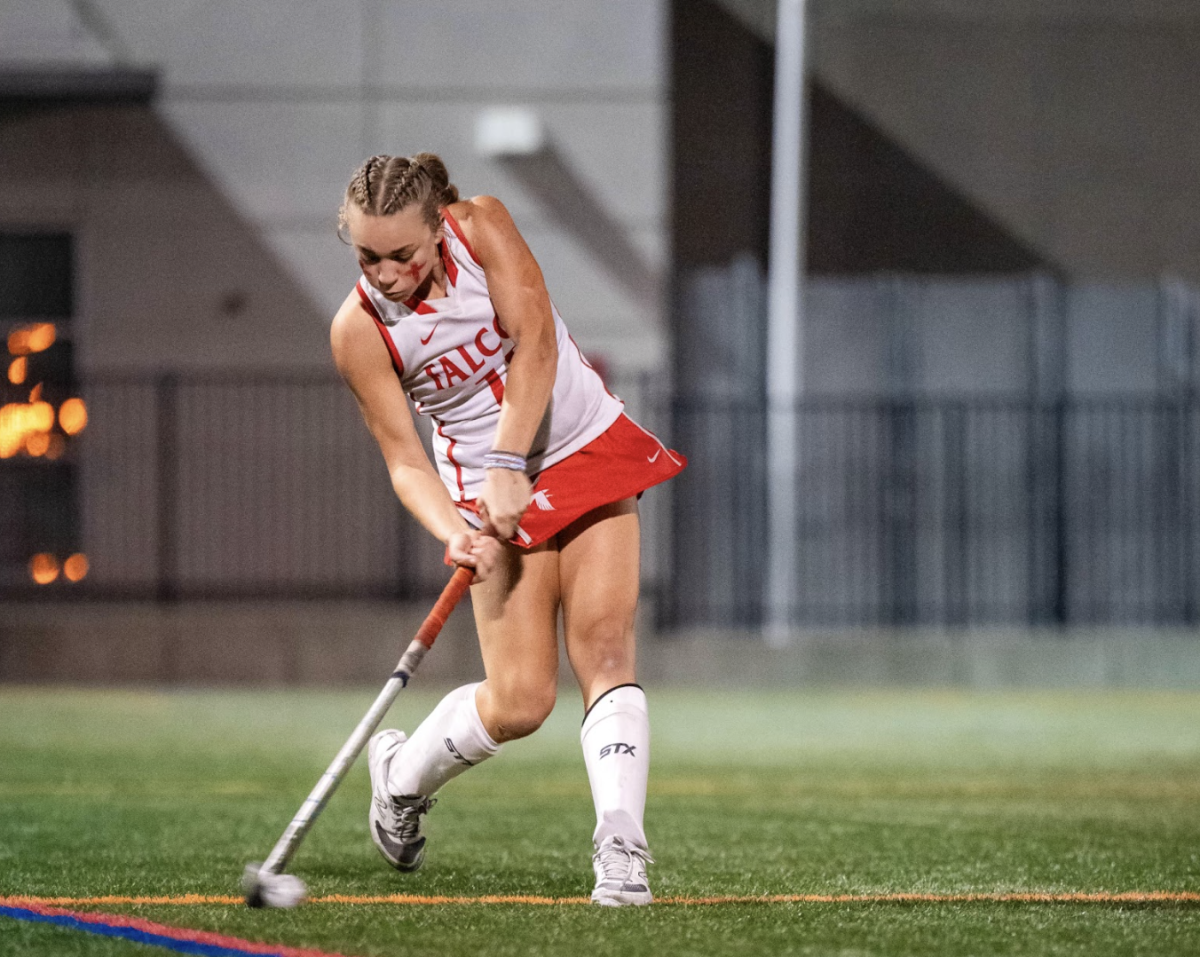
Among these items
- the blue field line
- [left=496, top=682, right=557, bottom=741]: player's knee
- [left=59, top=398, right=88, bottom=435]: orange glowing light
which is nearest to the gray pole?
[left=59, top=398, right=88, bottom=435]: orange glowing light

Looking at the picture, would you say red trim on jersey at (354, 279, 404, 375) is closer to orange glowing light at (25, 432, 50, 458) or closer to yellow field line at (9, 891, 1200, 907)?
yellow field line at (9, 891, 1200, 907)

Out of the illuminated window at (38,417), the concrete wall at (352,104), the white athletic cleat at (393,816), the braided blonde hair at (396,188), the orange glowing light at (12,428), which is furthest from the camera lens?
the concrete wall at (352,104)

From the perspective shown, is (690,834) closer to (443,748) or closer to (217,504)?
Answer: (443,748)

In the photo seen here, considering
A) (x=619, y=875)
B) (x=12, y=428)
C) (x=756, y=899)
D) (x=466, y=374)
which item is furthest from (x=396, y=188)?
(x=12, y=428)

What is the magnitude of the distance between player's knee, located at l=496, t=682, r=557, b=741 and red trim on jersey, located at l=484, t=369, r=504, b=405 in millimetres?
768

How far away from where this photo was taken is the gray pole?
17.5 metres

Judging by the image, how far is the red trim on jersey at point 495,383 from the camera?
5082mm

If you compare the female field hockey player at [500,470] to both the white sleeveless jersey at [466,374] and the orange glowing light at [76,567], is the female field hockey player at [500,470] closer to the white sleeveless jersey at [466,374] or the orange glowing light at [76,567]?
the white sleeveless jersey at [466,374]

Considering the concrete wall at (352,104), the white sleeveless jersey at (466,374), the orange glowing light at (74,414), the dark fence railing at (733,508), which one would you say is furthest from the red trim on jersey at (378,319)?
the concrete wall at (352,104)

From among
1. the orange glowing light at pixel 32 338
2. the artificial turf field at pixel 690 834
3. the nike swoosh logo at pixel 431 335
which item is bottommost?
the artificial turf field at pixel 690 834

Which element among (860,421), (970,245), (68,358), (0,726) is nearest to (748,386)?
(860,421)

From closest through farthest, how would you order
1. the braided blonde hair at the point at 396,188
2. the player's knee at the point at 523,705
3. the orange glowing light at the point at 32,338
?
the braided blonde hair at the point at 396,188 → the player's knee at the point at 523,705 → the orange glowing light at the point at 32,338

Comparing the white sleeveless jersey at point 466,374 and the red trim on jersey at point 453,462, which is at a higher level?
the white sleeveless jersey at point 466,374

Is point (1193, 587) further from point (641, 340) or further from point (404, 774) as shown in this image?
point (404, 774)
